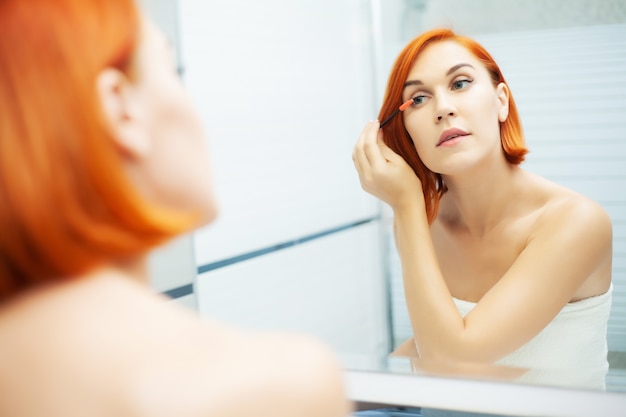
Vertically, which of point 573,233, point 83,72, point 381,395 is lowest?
point 381,395

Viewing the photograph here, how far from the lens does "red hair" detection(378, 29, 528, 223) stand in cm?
121

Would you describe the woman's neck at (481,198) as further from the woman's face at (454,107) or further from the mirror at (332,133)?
the mirror at (332,133)

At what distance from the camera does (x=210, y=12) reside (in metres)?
1.55

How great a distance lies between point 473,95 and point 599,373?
54 centimetres

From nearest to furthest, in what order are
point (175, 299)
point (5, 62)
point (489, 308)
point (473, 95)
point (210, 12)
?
point (5, 62)
point (489, 308)
point (473, 95)
point (175, 299)
point (210, 12)

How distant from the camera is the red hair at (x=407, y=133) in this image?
121 centimetres

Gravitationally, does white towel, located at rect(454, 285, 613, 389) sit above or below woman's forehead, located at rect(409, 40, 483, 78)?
below

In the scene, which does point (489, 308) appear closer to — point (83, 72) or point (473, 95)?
point (473, 95)

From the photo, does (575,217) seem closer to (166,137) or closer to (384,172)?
(384,172)

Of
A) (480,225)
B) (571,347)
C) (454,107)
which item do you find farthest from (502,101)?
(571,347)

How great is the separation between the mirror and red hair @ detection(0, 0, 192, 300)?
90 cm

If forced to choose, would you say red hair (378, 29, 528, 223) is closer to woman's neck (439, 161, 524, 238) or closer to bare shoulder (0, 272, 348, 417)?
woman's neck (439, 161, 524, 238)

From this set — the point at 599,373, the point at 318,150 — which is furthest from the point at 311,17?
the point at 599,373

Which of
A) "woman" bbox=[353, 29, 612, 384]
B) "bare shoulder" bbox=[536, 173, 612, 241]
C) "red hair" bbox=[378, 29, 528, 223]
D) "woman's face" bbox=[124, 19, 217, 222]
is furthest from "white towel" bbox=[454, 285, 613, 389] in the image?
"woman's face" bbox=[124, 19, 217, 222]
